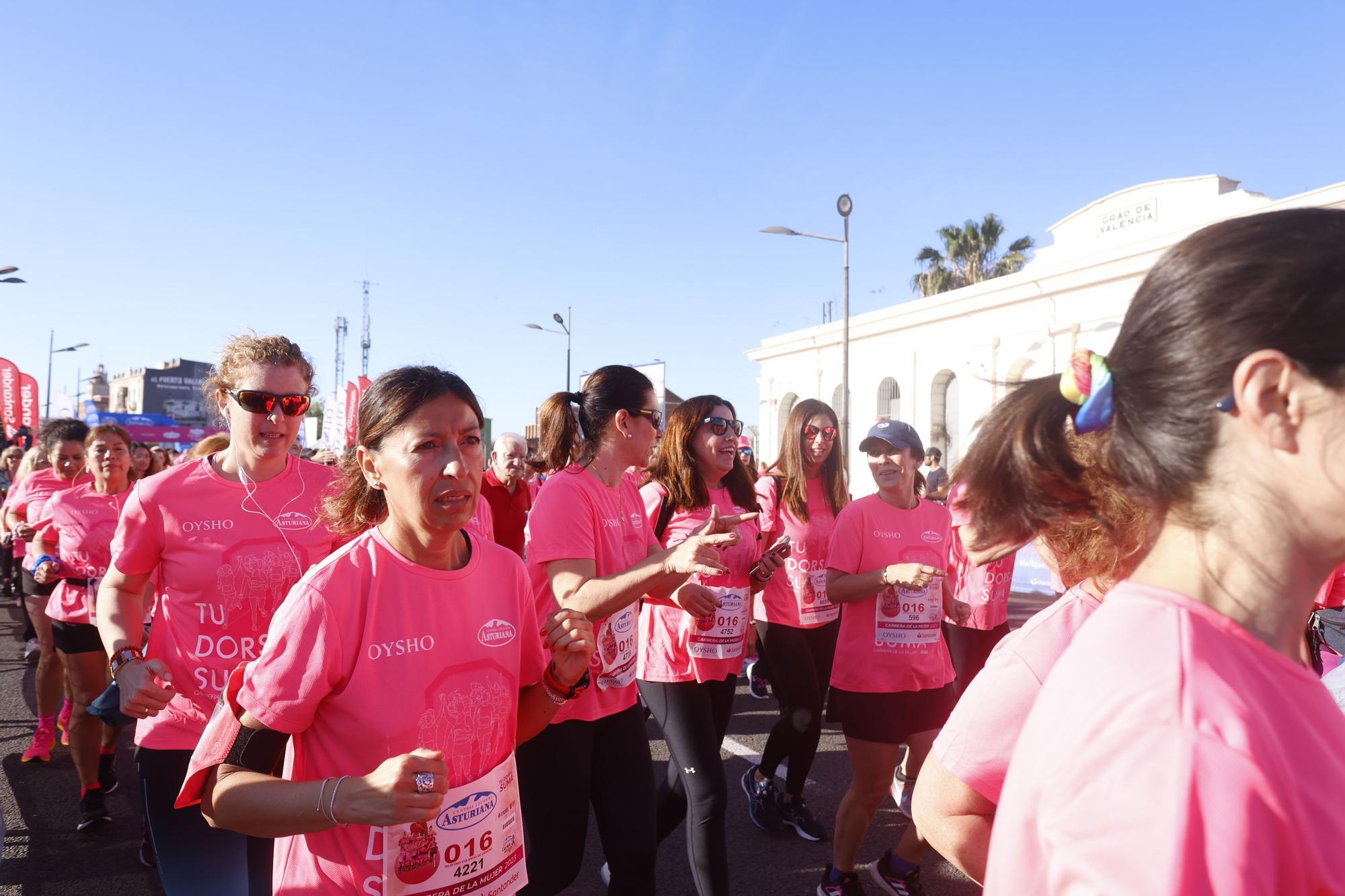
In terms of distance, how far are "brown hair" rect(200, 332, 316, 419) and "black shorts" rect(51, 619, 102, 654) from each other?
8.38ft

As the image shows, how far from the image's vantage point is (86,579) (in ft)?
16.9

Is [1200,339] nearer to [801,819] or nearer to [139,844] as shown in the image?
[801,819]

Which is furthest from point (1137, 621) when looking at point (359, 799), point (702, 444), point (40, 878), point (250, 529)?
point (40, 878)

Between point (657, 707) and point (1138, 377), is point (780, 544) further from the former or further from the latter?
point (1138, 377)

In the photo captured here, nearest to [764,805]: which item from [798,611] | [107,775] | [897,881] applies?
[798,611]

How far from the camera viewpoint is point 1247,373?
91cm

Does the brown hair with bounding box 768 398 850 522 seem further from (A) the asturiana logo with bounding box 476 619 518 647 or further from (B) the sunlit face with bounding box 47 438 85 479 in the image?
(B) the sunlit face with bounding box 47 438 85 479

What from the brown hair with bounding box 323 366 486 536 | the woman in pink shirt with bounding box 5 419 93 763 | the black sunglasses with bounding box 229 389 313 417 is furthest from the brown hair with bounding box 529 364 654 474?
the woman in pink shirt with bounding box 5 419 93 763

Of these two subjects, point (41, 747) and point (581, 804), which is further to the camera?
point (41, 747)

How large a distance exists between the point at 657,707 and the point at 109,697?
1.89 m

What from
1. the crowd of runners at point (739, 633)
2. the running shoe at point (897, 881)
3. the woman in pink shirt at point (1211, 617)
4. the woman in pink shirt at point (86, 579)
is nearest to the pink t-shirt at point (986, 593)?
the crowd of runners at point (739, 633)

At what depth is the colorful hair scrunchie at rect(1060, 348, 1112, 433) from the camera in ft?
3.47

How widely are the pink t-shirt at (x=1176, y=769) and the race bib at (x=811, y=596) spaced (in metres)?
4.03

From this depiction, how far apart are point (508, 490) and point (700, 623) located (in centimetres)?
365
